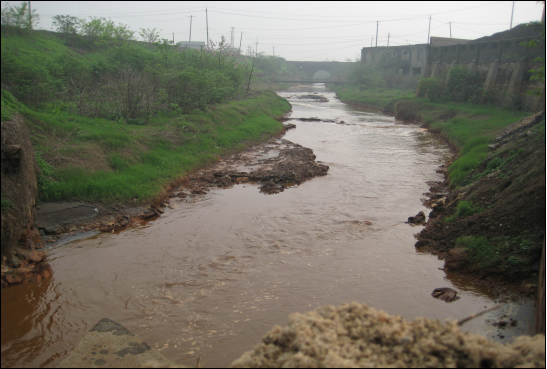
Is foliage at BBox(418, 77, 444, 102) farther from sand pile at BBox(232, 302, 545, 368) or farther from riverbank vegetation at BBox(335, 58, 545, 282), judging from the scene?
sand pile at BBox(232, 302, 545, 368)

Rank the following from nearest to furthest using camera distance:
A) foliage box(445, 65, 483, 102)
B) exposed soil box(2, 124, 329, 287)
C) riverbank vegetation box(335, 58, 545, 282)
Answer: riverbank vegetation box(335, 58, 545, 282) → exposed soil box(2, 124, 329, 287) → foliage box(445, 65, 483, 102)

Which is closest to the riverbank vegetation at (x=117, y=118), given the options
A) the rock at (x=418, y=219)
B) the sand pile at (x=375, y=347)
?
the sand pile at (x=375, y=347)

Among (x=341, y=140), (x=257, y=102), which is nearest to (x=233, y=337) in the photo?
(x=341, y=140)

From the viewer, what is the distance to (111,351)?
551cm

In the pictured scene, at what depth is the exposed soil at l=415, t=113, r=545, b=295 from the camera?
7.26 metres

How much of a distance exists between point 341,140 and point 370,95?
28170mm

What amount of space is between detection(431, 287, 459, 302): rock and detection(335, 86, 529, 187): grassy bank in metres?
6.64

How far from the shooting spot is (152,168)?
13.5 meters

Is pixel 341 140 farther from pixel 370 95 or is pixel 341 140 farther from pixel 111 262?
pixel 370 95

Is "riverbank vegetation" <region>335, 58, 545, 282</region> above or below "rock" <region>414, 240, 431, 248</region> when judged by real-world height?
above

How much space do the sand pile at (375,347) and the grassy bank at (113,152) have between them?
8.42m

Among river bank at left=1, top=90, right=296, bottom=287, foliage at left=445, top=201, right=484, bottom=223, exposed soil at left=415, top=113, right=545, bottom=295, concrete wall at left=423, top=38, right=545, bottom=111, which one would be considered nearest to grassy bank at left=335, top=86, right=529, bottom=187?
concrete wall at left=423, top=38, right=545, bottom=111

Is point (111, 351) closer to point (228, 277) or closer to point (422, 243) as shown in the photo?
point (228, 277)

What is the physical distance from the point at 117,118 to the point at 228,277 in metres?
11.3
